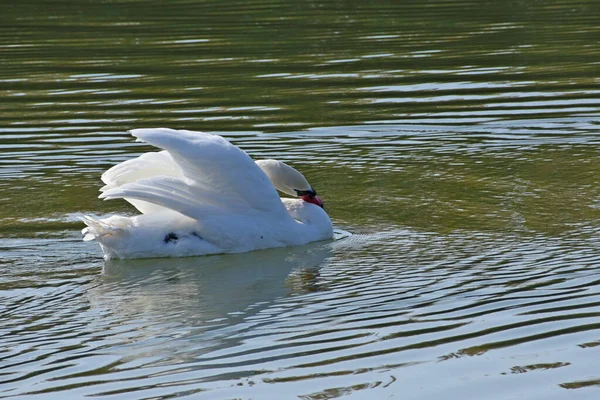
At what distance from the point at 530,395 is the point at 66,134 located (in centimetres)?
857

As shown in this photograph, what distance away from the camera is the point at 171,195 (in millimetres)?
8844

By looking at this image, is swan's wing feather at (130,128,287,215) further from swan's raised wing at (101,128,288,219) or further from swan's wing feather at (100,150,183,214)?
swan's wing feather at (100,150,183,214)

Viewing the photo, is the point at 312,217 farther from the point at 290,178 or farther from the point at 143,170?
the point at 143,170

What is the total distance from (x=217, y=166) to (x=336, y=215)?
1.80 m

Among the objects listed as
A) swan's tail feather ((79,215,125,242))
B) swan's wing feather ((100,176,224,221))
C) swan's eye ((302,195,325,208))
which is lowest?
swan's eye ((302,195,325,208))

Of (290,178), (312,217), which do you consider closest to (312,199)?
(290,178)

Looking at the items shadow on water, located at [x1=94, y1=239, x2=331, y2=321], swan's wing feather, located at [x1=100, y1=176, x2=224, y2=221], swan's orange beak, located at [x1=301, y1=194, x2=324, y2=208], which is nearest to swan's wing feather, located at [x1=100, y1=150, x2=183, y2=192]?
swan's wing feather, located at [x1=100, y1=176, x2=224, y2=221]

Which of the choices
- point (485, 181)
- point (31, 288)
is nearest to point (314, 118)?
point (485, 181)

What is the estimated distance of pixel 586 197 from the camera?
10508mm

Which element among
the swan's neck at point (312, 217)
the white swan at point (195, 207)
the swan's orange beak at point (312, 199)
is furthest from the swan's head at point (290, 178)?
the white swan at point (195, 207)

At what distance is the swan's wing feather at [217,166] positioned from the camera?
8.66 m

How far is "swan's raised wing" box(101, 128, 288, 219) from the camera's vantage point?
8.66m

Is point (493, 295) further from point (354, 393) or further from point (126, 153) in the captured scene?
point (126, 153)

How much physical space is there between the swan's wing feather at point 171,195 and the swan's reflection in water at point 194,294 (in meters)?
0.37
